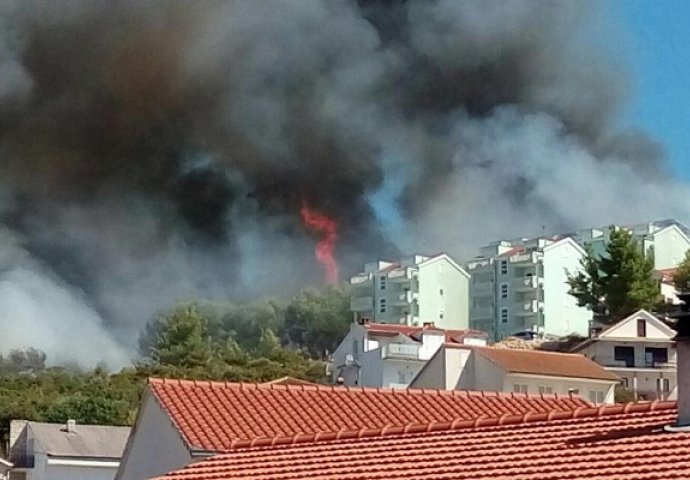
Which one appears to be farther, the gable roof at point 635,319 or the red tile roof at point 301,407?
the gable roof at point 635,319

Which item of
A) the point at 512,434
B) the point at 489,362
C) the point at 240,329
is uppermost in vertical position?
the point at 240,329

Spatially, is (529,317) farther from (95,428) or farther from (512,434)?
(512,434)

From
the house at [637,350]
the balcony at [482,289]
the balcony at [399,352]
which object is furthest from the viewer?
the balcony at [482,289]

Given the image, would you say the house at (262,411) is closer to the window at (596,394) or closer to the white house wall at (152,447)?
the white house wall at (152,447)


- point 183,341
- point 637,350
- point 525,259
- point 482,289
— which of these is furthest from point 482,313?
point 637,350

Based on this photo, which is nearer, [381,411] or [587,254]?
[381,411]

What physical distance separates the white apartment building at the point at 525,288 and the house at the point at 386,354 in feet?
69.8

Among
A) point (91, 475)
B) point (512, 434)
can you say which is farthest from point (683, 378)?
point (91, 475)

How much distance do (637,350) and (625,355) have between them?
165 cm

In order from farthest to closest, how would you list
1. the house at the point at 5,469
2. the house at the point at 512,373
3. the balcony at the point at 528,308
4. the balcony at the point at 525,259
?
the balcony at the point at 525,259
the balcony at the point at 528,308
the house at the point at 5,469
the house at the point at 512,373

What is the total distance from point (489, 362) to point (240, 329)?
1878 inches

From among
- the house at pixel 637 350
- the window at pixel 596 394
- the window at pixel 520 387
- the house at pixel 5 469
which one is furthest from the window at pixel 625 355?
the house at pixel 5 469

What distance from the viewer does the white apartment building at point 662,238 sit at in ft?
402

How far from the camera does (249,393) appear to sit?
20.8 m
